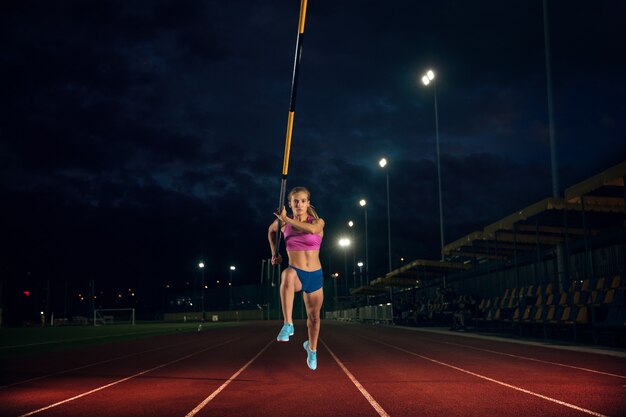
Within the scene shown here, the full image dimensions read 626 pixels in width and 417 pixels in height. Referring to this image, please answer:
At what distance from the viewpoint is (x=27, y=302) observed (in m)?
85.1

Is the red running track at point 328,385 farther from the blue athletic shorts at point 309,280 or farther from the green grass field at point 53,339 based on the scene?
the green grass field at point 53,339

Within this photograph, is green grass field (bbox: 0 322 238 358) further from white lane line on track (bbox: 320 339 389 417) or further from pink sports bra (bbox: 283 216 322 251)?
pink sports bra (bbox: 283 216 322 251)

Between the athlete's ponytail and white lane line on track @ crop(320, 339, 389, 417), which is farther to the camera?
white lane line on track @ crop(320, 339, 389, 417)

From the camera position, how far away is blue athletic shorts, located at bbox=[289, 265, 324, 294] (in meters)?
5.22

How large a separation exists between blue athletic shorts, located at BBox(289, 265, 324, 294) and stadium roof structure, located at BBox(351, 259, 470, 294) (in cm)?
2994

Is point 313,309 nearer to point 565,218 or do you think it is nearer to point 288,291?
point 288,291

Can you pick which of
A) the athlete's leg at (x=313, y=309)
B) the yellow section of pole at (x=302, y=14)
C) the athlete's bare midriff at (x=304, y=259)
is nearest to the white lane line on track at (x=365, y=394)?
the athlete's leg at (x=313, y=309)

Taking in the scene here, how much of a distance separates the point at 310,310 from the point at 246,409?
11.1 ft

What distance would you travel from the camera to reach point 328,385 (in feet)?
34.8

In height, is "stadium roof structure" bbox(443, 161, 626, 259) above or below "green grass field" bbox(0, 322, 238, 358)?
above

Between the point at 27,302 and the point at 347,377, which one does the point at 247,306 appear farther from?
the point at 347,377

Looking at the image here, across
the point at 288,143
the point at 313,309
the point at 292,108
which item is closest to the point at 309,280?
the point at 313,309

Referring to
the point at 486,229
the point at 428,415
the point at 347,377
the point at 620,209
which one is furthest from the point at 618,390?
the point at 486,229

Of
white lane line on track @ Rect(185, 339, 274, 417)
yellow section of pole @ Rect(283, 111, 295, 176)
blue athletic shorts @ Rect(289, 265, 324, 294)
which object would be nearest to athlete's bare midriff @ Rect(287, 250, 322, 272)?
blue athletic shorts @ Rect(289, 265, 324, 294)
